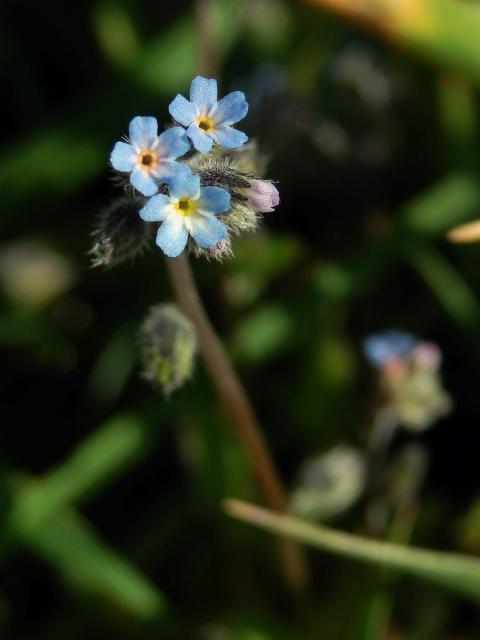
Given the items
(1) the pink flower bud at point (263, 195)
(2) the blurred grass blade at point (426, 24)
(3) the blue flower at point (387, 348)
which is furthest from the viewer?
(3) the blue flower at point (387, 348)

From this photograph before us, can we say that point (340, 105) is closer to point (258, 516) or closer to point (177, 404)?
point (177, 404)

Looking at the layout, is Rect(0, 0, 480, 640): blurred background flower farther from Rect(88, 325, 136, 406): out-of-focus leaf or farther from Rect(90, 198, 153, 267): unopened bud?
Rect(90, 198, 153, 267): unopened bud

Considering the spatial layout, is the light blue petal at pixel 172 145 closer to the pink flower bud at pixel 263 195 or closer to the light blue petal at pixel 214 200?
the light blue petal at pixel 214 200

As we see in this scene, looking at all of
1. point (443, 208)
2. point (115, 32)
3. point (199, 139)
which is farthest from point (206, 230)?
point (115, 32)

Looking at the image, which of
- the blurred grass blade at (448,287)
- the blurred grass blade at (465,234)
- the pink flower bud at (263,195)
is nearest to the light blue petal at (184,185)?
the pink flower bud at (263,195)

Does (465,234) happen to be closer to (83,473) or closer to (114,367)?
(83,473)

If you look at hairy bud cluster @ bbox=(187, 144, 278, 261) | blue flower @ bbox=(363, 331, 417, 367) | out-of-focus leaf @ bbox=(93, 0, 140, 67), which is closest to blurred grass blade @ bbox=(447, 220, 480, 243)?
hairy bud cluster @ bbox=(187, 144, 278, 261)
